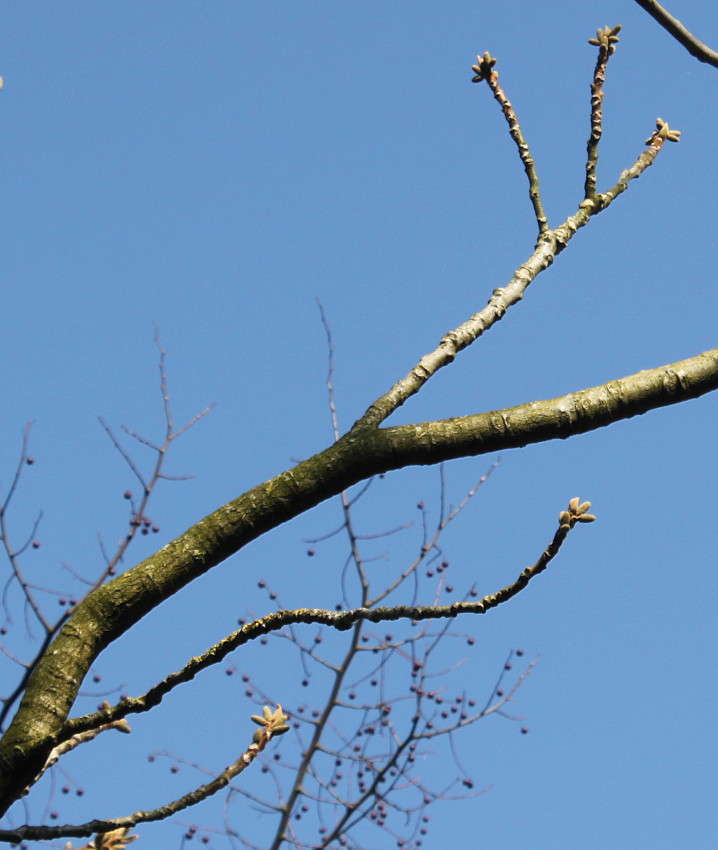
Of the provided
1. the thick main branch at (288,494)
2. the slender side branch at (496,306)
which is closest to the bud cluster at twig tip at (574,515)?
the thick main branch at (288,494)

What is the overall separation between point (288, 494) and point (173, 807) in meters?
0.68

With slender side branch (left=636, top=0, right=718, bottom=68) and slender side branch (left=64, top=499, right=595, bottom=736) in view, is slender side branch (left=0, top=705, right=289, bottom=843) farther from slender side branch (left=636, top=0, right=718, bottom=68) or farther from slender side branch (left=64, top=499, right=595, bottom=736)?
slender side branch (left=636, top=0, right=718, bottom=68)

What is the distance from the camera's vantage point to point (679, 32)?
2170mm

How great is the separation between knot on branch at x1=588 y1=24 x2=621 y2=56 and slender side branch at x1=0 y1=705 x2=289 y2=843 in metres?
2.23

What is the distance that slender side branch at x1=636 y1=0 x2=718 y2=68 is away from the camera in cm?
216

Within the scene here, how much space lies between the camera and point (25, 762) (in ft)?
5.16

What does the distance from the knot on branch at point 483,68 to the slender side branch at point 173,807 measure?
6.60ft

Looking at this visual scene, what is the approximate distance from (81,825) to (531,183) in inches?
82.1

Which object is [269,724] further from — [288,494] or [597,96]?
[597,96]

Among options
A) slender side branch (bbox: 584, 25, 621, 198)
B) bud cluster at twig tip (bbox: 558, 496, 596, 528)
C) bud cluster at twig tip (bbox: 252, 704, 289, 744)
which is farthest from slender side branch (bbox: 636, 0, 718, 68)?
bud cluster at twig tip (bbox: 252, 704, 289, 744)

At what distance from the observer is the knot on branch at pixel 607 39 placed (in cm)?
268

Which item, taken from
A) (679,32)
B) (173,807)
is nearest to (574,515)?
(173,807)

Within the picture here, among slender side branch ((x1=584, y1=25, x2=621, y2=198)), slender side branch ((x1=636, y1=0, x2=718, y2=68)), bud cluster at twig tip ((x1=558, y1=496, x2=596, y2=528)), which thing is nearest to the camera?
bud cluster at twig tip ((x1=558, y1=496, x2=596, y2=528))

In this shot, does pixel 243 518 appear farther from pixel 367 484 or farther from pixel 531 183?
pixel 367 484
